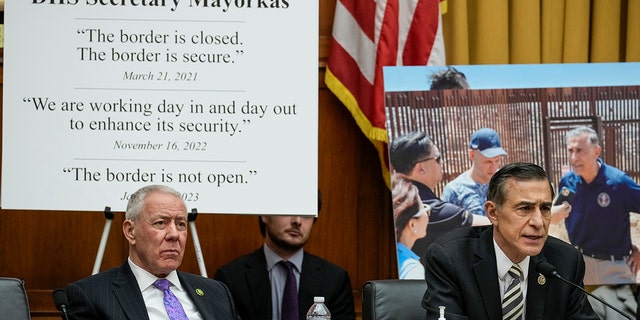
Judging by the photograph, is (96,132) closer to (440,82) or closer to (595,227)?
(440,82)

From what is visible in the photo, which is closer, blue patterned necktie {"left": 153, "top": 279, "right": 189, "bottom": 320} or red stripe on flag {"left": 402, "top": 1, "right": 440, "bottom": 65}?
blue patterned necktie {"left": 153, "top": 279, "right": 189, "bottom": 320}

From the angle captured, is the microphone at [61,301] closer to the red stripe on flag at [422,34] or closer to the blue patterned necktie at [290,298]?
the blue patterned necktie at [290,298]

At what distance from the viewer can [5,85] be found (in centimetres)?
460

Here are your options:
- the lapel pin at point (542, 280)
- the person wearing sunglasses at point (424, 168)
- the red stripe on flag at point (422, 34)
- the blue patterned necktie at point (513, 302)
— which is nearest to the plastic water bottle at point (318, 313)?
the blue patterned necktie at point (513, 302)

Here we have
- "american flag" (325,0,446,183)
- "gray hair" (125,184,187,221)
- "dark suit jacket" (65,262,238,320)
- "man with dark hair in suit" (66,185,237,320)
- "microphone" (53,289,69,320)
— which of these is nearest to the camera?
"microphone" (53,289,69,320)

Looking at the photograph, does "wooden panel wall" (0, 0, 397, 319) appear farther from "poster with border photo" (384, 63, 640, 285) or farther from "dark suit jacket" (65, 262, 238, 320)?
"dark suit jacket" (65, 262, 238, 320)

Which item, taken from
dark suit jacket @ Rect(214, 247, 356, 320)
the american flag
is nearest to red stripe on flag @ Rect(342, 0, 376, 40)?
the american flag

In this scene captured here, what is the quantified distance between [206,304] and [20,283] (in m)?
0.72

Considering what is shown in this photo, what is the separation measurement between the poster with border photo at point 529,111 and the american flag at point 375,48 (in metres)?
0.41

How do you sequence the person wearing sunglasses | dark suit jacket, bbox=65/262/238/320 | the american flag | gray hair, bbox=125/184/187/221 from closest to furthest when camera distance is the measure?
1. dark suit jacket, bbox=65/262/238/320
2. gray hair, bbox=125/184/187/221
3. the person wearing sunglasses
4. the american flag

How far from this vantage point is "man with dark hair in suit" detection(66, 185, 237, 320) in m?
3.74

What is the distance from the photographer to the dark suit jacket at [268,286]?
211 inches

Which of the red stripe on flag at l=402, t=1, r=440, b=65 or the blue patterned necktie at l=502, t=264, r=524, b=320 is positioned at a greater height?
the red stripe on flag at l=402, t=1, r=440, b=65

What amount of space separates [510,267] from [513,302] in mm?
148
